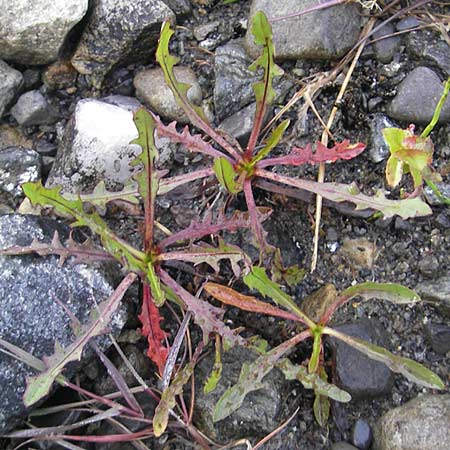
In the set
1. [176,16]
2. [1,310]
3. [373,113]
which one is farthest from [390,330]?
[176,16]

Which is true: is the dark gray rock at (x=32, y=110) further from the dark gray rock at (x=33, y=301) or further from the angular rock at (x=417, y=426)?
the angular rock at (x=417, y=426)

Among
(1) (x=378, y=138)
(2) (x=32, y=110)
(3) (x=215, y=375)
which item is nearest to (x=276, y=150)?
(1) (x=378, y=138)

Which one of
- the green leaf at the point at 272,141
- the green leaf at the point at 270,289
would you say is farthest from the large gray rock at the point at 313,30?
the green leaf at the point at 270,289

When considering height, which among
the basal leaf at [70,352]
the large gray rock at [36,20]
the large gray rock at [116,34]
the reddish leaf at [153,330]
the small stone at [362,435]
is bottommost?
the small stone at [362,435]

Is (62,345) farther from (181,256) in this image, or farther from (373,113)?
(373,113)

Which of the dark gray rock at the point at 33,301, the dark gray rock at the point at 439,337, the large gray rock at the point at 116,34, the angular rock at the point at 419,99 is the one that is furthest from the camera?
the large gray rock at the point at 116,34

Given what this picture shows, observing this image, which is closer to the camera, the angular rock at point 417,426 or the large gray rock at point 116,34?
the angular rock at point 417,426
